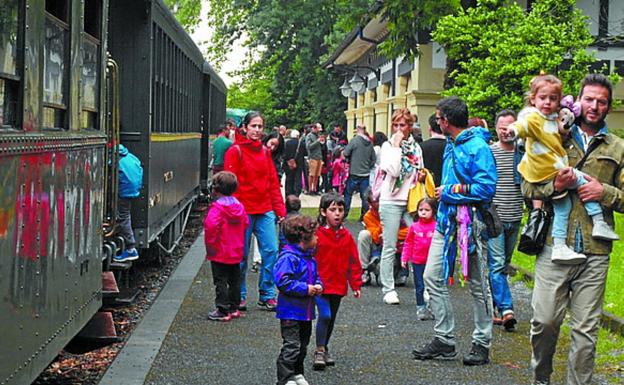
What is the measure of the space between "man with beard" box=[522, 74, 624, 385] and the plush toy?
37 mm

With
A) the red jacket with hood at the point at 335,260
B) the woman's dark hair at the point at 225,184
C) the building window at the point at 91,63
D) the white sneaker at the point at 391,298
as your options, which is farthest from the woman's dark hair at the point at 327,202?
the white sneaker at the point at 391,298

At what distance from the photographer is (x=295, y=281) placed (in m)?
7.29

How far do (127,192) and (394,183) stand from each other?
96.9 inches

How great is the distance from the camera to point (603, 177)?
6.46 metres

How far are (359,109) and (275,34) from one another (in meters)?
8.28

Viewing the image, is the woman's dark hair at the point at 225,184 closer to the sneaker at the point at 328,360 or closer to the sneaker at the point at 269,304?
the sneaker at the point at 269,304

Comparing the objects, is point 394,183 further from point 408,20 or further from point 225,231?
point 408,20

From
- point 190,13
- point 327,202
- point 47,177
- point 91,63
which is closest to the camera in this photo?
point 47,177

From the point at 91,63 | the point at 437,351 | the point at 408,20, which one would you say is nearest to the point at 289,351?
the point at 437,351

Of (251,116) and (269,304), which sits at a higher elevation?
(251,116)

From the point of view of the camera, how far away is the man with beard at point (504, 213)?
9906 millimetres

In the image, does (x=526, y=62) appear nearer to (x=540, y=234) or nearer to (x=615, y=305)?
(x=615, y=305)

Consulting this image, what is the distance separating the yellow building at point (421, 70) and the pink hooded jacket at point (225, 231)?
391 inches

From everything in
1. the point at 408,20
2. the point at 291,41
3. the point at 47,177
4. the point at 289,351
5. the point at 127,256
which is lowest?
the point at 289,351
